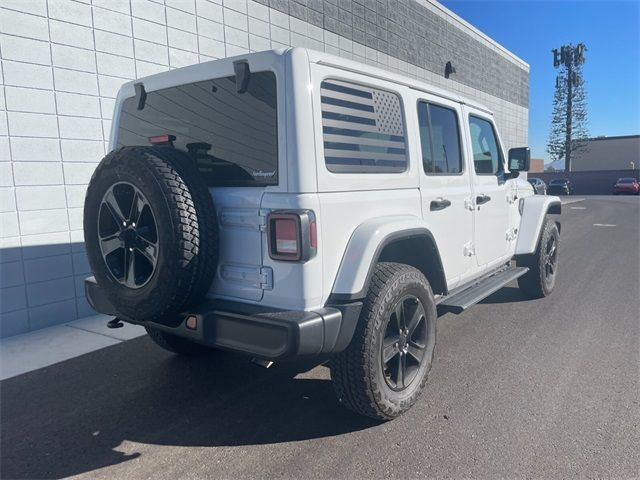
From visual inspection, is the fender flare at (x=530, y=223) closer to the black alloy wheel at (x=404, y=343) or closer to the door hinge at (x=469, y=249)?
the door hinge at (x=469, y=249)

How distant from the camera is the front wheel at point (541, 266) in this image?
5.60m

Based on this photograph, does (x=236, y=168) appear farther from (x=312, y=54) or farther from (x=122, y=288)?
(x=122, y=288)

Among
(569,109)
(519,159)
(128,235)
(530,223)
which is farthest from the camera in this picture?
(569,109)

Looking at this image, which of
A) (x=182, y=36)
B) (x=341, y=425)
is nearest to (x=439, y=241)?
(x=341, y=425)

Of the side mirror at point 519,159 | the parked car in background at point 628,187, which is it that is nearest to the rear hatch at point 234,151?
the side mirror at point 519,159

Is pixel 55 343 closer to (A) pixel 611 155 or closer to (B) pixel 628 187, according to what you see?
(B) pixel 628 187

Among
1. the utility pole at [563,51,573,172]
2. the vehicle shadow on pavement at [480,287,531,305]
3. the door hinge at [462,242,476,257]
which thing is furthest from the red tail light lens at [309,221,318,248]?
the utility pole at [563,51,573,172]

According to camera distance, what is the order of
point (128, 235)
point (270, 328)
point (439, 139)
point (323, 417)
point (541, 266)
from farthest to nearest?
point (541, 266) → point (439, 139) → point (323, 417) → point (128, 235) → point (270, 328)

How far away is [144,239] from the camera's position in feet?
8.75

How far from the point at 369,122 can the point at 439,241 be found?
1.11m

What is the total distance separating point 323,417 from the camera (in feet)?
10.1

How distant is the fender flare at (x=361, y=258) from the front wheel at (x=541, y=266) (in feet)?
11.1

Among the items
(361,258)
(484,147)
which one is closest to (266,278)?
(361,258)

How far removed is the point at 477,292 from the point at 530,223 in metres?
1.74
